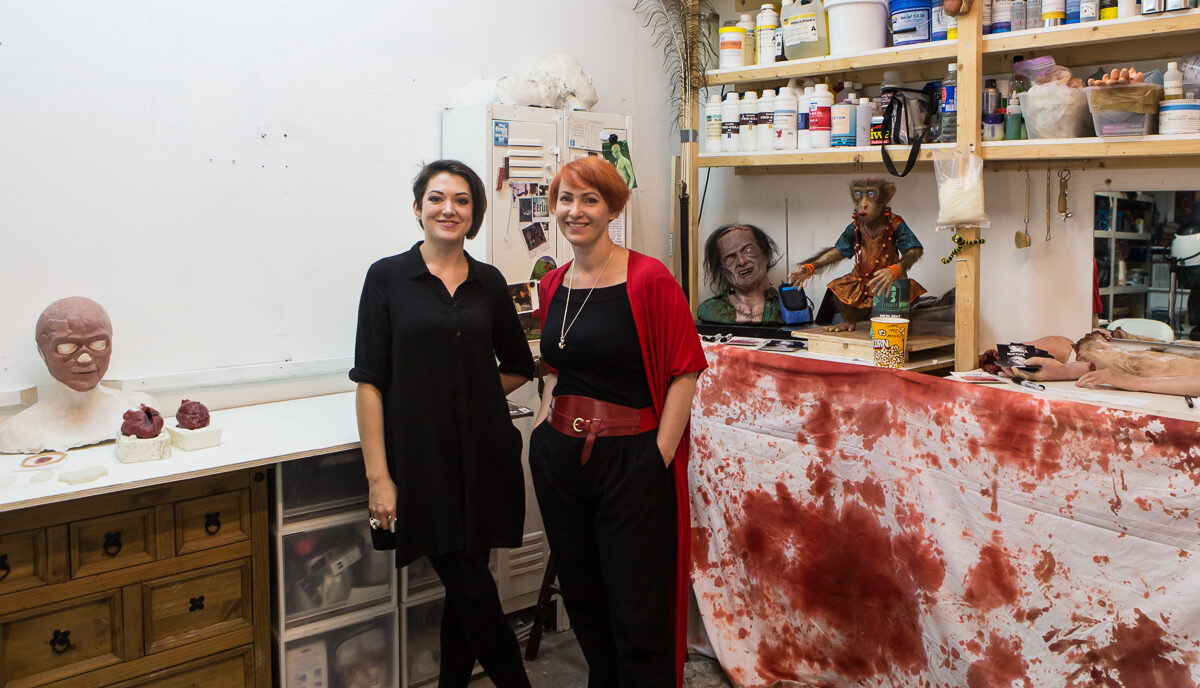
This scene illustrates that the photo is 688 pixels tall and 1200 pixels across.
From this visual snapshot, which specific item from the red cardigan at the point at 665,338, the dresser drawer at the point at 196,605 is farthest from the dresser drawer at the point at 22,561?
the red cardigan at the point at 665,338

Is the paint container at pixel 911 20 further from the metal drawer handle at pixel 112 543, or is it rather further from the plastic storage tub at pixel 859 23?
the metal drawer handle at pixel 112 543

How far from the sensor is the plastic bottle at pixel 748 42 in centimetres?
347

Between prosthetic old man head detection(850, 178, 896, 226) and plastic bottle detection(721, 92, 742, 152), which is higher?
plastic bottle detection(721, 92, 742, 152)

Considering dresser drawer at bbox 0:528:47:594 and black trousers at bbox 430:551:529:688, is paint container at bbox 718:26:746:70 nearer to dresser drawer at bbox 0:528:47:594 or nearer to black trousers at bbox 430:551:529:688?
black trousers at bbox 430:551:529:688

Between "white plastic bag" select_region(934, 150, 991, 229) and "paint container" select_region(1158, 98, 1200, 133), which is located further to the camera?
"white plastic bag" select_region(934, 150, 991, 229)

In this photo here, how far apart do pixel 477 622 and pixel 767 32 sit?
7.70 ft

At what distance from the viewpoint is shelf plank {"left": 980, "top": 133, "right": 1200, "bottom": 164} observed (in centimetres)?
246

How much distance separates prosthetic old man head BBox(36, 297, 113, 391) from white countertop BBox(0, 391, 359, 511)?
21 cm

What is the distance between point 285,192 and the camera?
2.87 metres

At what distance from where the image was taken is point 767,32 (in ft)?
11.1

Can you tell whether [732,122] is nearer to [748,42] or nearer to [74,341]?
[748,42]

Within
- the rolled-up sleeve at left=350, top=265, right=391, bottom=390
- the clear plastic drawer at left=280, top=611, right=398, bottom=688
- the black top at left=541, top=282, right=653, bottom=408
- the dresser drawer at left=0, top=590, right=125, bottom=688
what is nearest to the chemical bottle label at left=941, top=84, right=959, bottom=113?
the black top at left=541, top=282, right=653, bottom=408

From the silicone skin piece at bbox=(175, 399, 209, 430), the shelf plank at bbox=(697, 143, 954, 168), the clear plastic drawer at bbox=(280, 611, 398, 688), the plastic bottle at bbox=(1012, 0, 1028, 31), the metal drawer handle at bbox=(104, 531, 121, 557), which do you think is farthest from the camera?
the shelf plank at bbox=(697, 143, 954, 168)

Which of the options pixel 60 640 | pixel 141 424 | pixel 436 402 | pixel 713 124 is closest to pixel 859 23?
pixel 713 124
